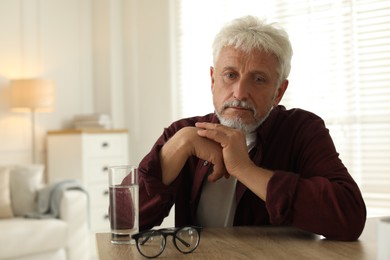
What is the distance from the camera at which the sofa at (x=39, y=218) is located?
3.70 meters

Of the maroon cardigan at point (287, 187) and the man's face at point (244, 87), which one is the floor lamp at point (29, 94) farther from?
the man's face at point (244, 87)

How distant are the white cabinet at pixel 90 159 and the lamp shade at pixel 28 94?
36 cm

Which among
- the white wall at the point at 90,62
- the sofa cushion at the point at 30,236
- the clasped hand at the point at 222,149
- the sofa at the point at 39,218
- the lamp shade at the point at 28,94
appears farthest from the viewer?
the white wall at the point at 90,62

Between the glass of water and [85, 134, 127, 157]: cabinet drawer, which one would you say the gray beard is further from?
[85, 134, 127, 157]: cabinet drawer

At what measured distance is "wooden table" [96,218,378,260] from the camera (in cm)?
115

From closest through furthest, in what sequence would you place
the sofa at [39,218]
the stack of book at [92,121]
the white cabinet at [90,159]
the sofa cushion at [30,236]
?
the sofa cushion at [30,236] < the sofa at [39,218] < the white cabinet at [90,159] < the stack of book at [92,121]

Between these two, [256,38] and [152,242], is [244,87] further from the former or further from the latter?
[152,242]

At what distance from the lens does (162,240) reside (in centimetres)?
116

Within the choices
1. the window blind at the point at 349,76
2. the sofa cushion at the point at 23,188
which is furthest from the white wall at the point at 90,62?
the window blind at the point at 349,76

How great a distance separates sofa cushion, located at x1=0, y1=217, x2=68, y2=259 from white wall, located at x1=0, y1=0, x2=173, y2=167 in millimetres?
1341

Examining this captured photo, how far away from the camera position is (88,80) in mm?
5703

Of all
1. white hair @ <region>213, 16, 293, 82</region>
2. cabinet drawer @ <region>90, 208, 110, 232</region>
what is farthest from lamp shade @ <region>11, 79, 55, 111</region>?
white hair @ <region>213, 16, 293, 82</region>

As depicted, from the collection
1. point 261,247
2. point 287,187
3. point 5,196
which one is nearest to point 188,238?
point 261,247

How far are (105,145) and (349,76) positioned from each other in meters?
2.27
